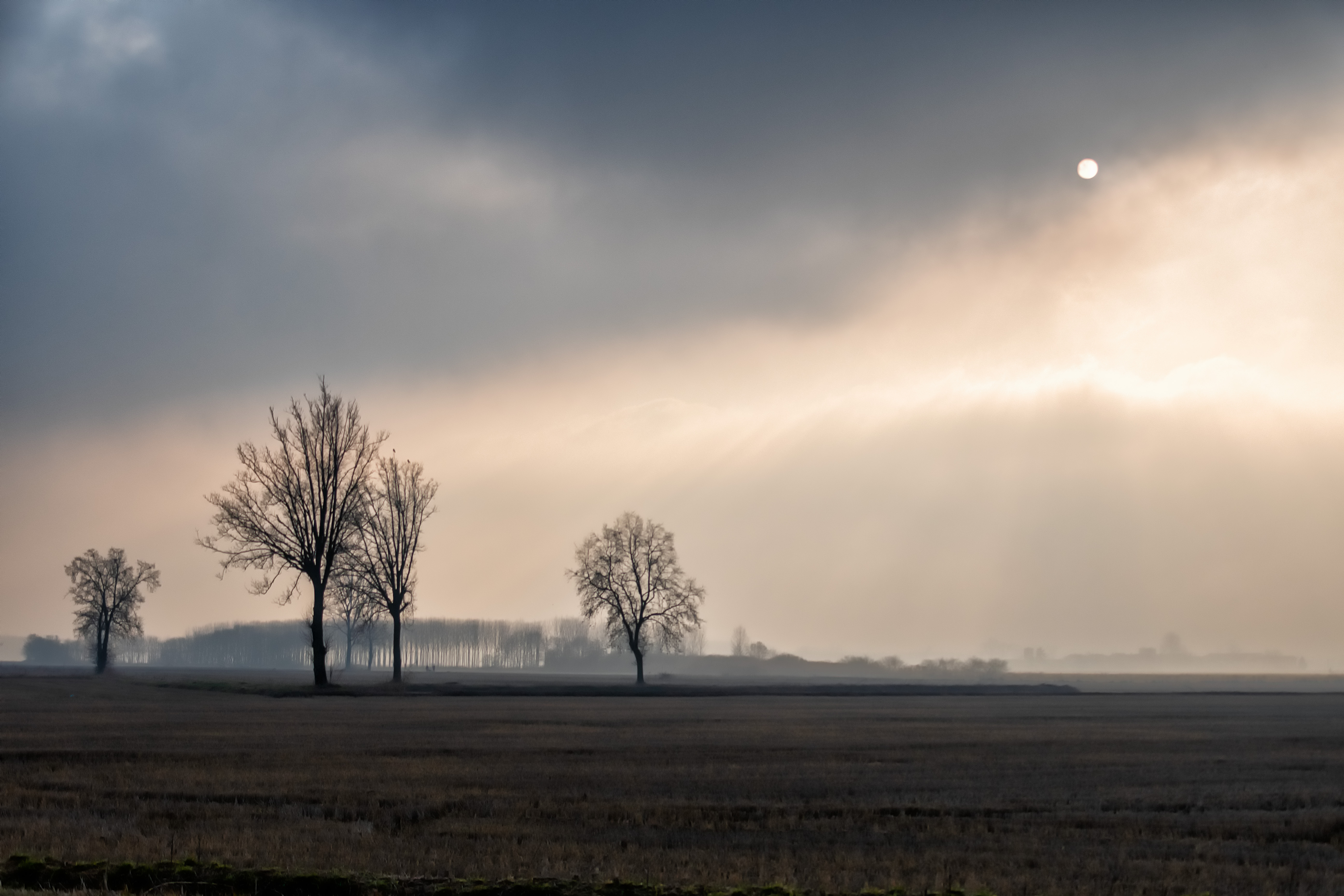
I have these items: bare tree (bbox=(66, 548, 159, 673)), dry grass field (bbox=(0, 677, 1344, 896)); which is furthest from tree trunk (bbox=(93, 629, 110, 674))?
Answer: dry grass field (bbox=(0, 677, 1344, 896))

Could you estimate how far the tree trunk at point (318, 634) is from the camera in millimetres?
63375

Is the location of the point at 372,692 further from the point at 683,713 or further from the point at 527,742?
the point at 527,742

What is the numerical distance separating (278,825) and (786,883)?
866 centimetres

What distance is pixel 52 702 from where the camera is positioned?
5281 centimetres

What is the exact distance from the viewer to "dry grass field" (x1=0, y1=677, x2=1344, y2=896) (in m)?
14.0

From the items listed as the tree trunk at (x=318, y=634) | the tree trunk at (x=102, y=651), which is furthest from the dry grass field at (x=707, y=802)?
the tree trunk at (x=102, y=651)

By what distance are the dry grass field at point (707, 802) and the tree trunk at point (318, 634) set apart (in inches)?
915

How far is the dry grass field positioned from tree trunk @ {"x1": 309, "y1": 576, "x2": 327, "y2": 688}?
23252 mm

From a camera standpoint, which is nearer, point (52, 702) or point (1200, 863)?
point (1200, 863)

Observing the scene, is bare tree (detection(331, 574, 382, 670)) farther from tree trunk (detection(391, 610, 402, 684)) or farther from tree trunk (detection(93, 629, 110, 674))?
tree trunk (detection(93, 629, 110, 674))

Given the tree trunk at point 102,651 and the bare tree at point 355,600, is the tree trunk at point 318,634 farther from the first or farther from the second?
the tree trunk at point 102,651

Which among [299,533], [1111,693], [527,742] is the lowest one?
[1111,693]

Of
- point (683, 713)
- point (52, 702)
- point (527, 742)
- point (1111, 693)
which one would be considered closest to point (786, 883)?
point (527, 742)

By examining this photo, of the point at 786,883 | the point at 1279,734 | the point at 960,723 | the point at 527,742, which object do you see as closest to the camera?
the point at 786,883
